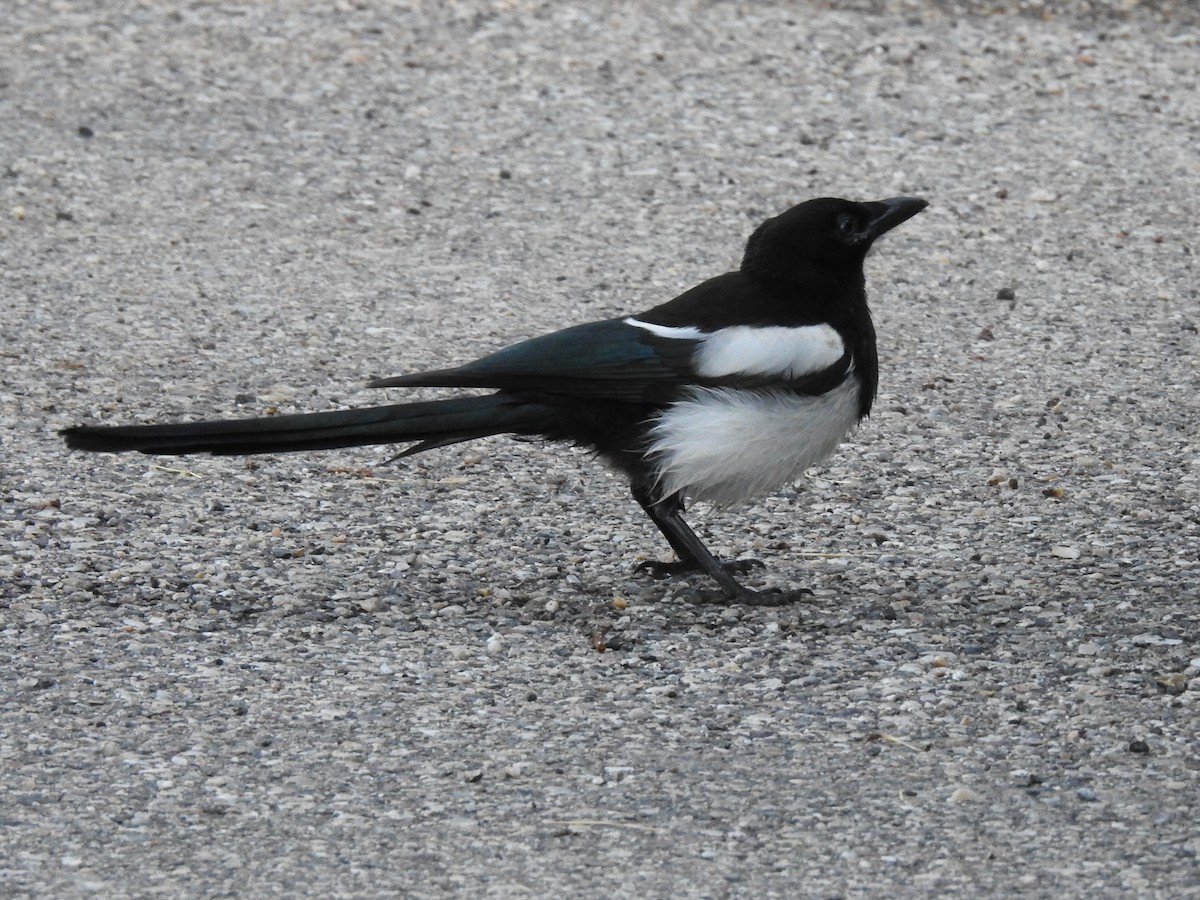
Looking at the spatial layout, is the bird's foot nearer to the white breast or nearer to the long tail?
the white breast

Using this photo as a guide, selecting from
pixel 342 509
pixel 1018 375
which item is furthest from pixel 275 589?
pixel 1018 375

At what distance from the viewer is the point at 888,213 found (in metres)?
4.30

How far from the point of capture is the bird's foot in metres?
4.36

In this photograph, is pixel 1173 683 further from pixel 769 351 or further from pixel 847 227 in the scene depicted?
pixel 847 227

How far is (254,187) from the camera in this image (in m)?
7.11

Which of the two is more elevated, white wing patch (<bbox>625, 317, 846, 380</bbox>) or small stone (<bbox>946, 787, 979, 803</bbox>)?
white wing patch (<bbox>625, 317, 846, 380</bbox>)

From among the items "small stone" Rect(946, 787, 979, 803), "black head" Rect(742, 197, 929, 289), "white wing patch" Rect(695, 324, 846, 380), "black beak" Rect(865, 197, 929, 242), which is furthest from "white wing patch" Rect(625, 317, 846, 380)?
"small stone" Rect(946, 787, 979, 803)

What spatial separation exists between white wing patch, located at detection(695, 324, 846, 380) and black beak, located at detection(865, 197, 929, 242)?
11.4 inches

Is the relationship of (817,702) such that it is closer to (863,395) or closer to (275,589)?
(863,395)

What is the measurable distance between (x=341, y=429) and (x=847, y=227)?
1.25 metres

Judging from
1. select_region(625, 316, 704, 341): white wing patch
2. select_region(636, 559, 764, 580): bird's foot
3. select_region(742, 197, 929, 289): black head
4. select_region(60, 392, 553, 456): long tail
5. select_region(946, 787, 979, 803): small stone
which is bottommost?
select_region(636, 559, 764, 580): bird's foot

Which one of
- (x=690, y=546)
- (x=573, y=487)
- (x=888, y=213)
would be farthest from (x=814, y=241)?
(x=573, y=487)

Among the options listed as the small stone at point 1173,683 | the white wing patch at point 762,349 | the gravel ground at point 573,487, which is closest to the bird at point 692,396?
the white wing patch at point 762,349

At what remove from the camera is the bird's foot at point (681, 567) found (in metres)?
4.36
